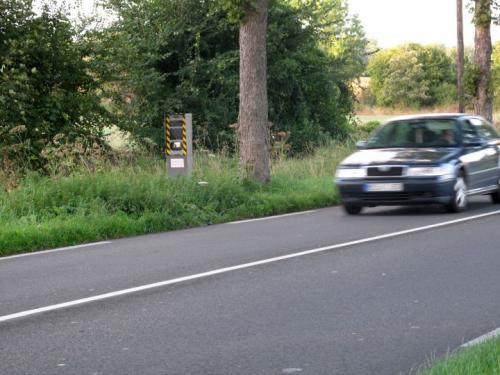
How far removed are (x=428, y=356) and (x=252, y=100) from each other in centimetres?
1377

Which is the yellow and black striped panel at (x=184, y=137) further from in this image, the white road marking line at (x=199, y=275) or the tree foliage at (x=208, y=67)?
the tree foliage at (x=208, y=67)

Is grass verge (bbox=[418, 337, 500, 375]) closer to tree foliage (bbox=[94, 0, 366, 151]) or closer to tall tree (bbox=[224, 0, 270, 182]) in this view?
tall tree (bbox=[224, 0, 270, 182])

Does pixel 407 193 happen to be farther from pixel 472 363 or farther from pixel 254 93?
pixel 472 363

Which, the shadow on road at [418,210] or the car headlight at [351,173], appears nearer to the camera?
the car headlight at [351,173]

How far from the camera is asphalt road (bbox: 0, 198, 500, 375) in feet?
20.6

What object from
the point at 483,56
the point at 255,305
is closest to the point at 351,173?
the point at 255,305

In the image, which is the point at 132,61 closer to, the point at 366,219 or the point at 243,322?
the point at 366,219

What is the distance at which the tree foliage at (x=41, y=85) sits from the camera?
819 inches

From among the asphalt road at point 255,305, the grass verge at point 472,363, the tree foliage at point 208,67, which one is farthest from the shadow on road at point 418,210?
the tree foliage at point 208,67

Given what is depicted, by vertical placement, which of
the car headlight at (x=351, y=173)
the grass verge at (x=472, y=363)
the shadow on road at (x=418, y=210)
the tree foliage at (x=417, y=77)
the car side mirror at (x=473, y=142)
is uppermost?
the tree foliage at (x=417, y=77)

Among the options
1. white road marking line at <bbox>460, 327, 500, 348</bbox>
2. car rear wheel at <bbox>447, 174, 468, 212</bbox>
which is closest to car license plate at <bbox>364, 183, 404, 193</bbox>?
car rear wheel at <bbox>447, 174, 468, 212</bbox>

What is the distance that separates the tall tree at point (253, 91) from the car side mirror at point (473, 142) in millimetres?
4200

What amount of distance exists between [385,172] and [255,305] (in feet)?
27.5

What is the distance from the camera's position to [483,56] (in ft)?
105
